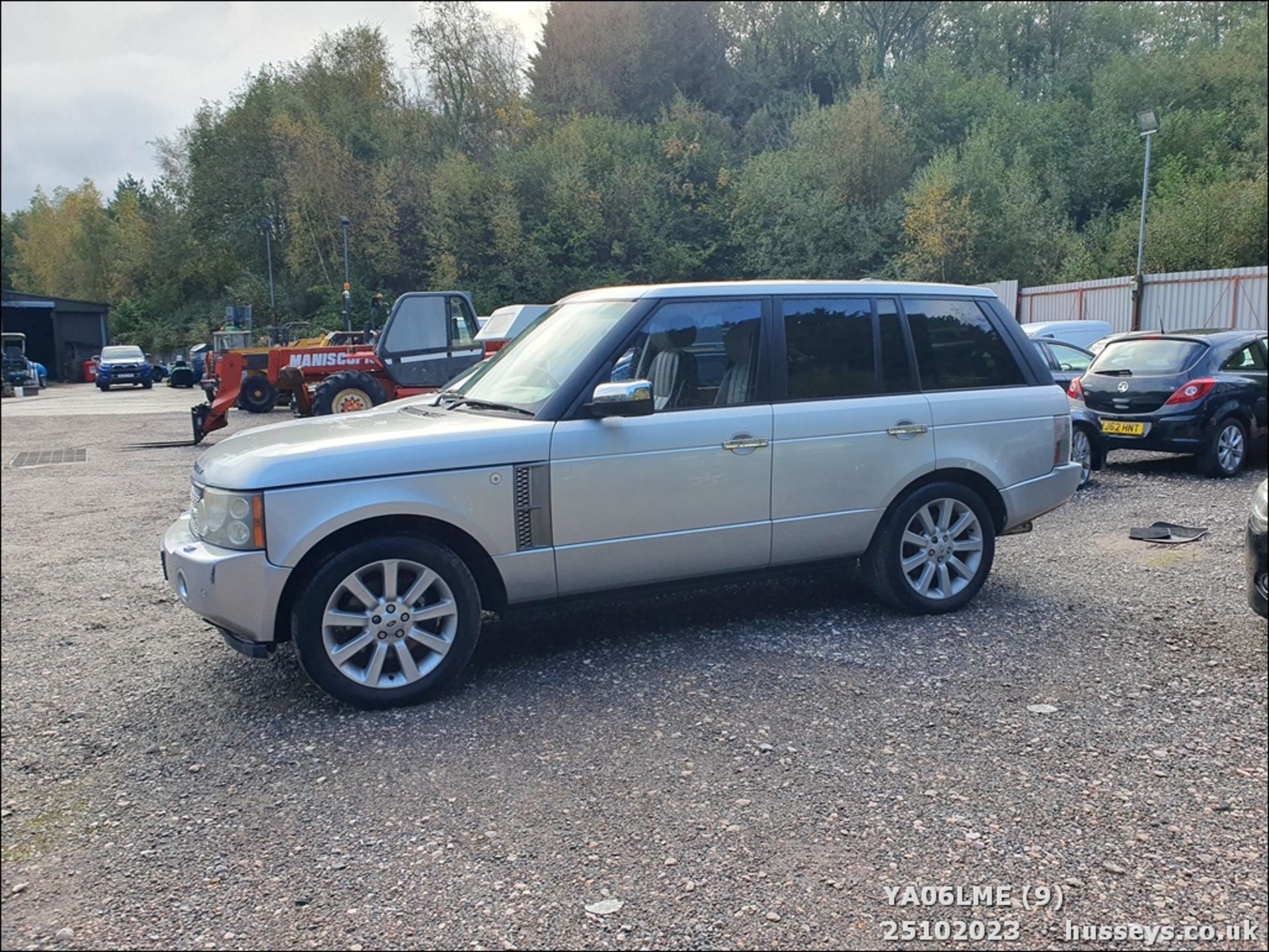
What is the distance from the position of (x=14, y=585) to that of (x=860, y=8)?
14.4 meters

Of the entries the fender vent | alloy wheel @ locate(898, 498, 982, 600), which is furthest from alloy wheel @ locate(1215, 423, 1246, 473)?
the fender vent

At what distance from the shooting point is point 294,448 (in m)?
3.90

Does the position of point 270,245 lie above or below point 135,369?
above

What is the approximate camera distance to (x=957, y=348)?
523 centimetres

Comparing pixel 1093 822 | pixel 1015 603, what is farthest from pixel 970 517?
pixel 1093 822

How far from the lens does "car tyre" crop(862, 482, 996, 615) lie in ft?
16.4

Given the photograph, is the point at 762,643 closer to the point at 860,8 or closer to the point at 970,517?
the point at 970,517

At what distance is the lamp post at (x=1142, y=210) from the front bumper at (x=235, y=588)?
546cm

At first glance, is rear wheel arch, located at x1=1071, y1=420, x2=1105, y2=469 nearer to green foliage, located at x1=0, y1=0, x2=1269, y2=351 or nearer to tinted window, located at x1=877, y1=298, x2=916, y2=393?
green foliage, located at x1=0, y1=0, x2=1269, y2=351

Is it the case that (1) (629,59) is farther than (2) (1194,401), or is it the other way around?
(1) (629,59)

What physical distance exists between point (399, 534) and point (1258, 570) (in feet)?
11.0

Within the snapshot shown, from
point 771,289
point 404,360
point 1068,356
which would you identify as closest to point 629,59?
point 404,360

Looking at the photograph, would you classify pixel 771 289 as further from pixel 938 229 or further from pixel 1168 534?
pixel 938 229

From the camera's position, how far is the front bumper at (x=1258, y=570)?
3.49m
